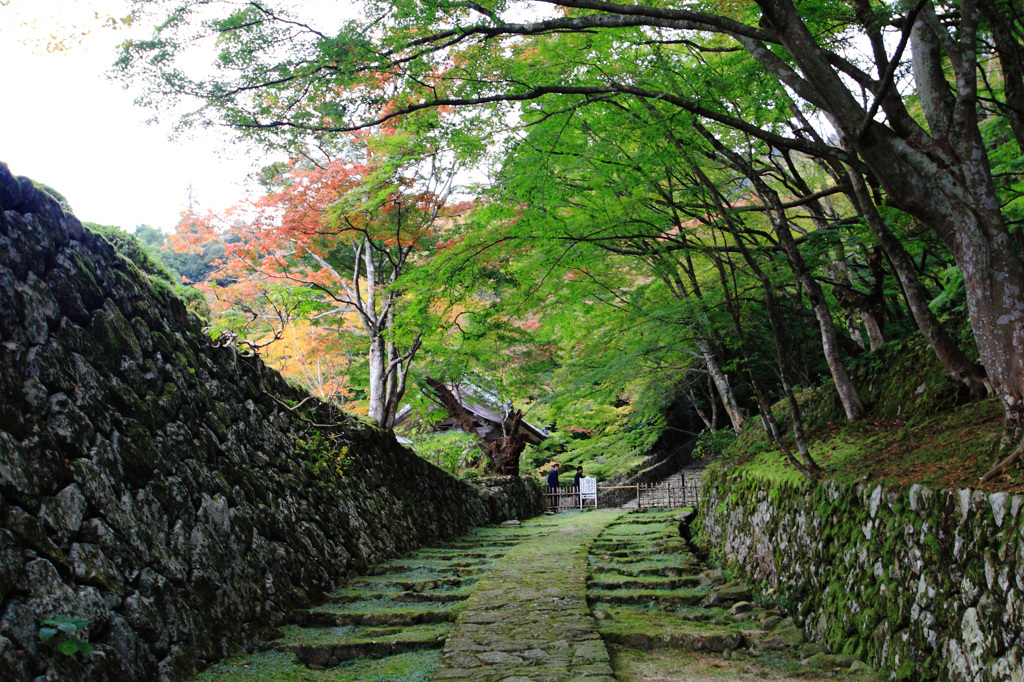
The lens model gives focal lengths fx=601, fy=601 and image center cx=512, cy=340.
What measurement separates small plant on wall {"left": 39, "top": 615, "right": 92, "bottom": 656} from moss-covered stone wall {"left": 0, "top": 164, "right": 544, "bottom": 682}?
0.03m

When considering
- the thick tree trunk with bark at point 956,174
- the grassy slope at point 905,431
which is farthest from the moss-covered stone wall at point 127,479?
A: the thick tree trunk with bark at point 956,174

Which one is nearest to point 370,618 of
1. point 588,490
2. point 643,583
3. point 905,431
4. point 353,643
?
point 353,643

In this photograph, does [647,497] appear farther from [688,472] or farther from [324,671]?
[324,671]

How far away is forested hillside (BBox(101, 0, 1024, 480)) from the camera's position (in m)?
4.17

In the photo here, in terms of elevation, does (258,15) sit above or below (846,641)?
above

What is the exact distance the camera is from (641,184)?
705 centimetres

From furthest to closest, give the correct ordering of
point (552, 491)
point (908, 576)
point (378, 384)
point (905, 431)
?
point (552, 491)
point (378, 384)
point (905, 431)
point (908, 576)

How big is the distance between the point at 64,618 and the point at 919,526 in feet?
16.0

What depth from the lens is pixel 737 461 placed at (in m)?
9.01

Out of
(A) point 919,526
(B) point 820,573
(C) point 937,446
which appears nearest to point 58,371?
(A) point 919,526

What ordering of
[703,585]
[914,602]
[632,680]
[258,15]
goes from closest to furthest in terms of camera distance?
[914,602] < [632,680] < [258,15] < [703,585]

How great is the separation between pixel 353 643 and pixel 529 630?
4.85ft

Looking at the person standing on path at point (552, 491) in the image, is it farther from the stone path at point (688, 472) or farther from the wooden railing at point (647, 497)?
the stone path at point (688, 472)

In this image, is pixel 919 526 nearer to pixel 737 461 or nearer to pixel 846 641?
pixel 846 641
